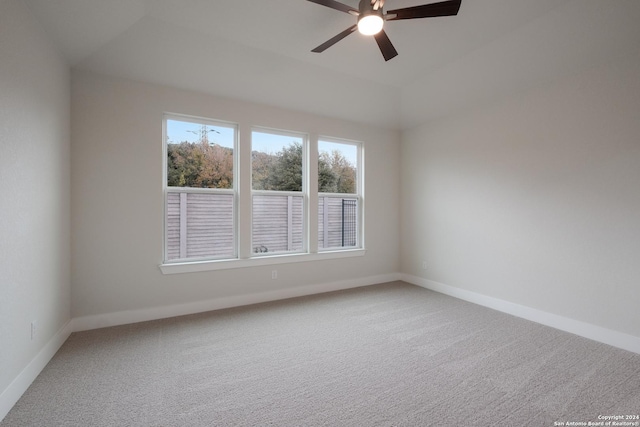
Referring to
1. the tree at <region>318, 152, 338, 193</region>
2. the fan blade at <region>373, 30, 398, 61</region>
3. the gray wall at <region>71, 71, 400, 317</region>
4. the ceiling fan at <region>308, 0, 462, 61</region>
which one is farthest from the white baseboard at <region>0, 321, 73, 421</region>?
the fan blade at <region>373, 30, 398, 61</region>

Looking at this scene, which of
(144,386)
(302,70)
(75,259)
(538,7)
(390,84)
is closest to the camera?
(144,386)

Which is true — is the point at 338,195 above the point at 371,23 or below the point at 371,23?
below

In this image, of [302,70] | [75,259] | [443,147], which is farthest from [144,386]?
[443,147]

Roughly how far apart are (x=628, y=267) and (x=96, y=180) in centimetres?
523

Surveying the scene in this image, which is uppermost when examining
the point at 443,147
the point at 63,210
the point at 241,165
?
the point at 443,147

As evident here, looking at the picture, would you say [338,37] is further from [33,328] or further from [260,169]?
[33,328]

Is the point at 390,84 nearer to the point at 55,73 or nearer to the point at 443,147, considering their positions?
the point at 443,147

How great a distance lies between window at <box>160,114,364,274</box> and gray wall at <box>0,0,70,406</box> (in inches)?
37.8

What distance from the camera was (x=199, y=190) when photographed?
3539mm

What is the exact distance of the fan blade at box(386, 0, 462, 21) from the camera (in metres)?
1.95

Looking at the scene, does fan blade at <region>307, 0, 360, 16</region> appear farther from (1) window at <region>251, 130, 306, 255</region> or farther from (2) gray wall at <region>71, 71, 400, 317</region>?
(1) window at <region>251, 130, 306, 255</region>

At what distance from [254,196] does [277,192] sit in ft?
1.08

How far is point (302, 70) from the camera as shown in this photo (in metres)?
3.44

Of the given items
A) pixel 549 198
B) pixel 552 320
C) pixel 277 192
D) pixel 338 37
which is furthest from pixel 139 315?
pixel 549 198
